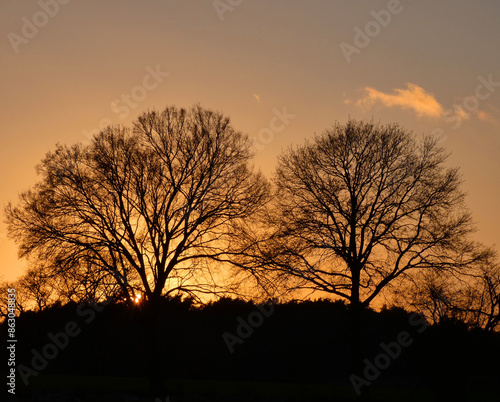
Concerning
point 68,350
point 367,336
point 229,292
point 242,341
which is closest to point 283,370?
point 242,341

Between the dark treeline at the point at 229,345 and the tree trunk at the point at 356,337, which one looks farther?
the dark treeline at the point at 229,345

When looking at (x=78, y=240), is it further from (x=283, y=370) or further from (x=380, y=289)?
(x=283, y=370)

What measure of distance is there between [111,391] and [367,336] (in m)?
27.1

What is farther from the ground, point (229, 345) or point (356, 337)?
point (229, 345)

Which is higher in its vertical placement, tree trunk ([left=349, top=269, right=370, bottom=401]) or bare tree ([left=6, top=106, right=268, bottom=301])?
bare tree ([left=6, top=106, right=268, bottom=301])

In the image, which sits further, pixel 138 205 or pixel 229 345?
pixel 229 345

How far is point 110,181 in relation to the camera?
72.3ft

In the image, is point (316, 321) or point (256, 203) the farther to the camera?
point (316, 321)

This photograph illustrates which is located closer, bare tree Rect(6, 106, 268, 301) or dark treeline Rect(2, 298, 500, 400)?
bare tree Rect(6, 106, 268, 301)

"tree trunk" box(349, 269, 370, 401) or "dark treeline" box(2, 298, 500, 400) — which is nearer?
"tree trunk" box(349, 269, 370, 401)

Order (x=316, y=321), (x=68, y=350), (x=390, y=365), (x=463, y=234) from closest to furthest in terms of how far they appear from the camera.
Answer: (x=463, y=234) → (x=390, y=365) → (x=68, y=350) → (x=316, y=321)

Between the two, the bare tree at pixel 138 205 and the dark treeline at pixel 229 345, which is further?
the dark treeline at pixel 229 345

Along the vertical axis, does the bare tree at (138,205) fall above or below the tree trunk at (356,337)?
above

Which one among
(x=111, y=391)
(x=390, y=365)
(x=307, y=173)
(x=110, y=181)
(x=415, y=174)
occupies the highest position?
(x=110, y=181)
